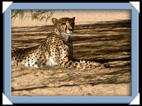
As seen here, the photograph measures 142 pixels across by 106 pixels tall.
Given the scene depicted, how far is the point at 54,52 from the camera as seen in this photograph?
11.9m

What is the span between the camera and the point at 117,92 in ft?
38.9

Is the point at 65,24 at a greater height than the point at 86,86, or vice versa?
the point at 65,24

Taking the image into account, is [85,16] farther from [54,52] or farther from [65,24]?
[54,52]

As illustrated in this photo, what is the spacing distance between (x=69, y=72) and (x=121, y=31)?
0.38 m

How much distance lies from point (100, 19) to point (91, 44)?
15 cm

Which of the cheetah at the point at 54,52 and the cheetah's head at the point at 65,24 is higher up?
the cheetah's head at the point at 65,24

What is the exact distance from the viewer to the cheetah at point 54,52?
1184 cm

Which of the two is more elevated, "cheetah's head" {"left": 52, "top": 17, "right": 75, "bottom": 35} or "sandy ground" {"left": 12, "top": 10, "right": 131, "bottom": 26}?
"sandy ground" {"left": 12, "top": 10, "right": 131, "bottom": 26}

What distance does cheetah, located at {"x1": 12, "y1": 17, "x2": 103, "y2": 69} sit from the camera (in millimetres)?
11844

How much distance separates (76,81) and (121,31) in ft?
1.26

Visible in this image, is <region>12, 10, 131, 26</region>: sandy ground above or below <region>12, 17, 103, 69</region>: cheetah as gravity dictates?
above

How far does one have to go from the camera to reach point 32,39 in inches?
467

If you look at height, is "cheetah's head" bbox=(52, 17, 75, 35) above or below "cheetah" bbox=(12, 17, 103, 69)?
above

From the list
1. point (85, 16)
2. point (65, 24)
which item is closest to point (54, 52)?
point (65, 24)
